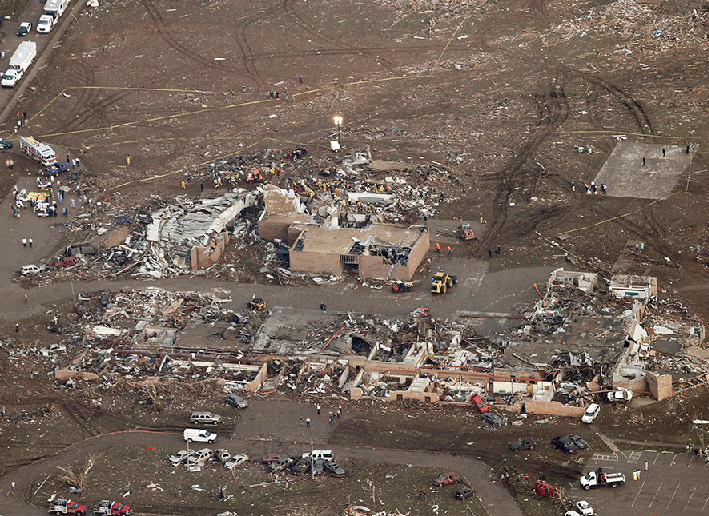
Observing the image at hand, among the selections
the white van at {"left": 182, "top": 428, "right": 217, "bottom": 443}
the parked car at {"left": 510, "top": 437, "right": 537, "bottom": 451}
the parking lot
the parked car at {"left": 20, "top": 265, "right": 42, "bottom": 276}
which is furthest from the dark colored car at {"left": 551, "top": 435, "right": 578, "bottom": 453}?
the parked car at {"left": 20, "top": 265, "right": 42, "bottom": 276}

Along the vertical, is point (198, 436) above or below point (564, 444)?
above

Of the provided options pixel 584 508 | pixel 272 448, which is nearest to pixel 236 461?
pixel 272 448

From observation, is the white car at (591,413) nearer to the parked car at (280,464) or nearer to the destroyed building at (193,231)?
the parked car at (280,464)

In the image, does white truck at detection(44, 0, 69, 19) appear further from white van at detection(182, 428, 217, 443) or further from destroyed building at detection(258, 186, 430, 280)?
white van at detection(182, 428, 217, 443)

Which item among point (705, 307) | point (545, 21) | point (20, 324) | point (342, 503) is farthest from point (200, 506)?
point (545, 21)

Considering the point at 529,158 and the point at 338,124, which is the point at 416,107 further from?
the point at 529,158

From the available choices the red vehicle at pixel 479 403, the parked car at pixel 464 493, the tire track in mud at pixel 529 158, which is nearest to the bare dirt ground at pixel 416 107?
the tire track in mud at pixel 529 158
